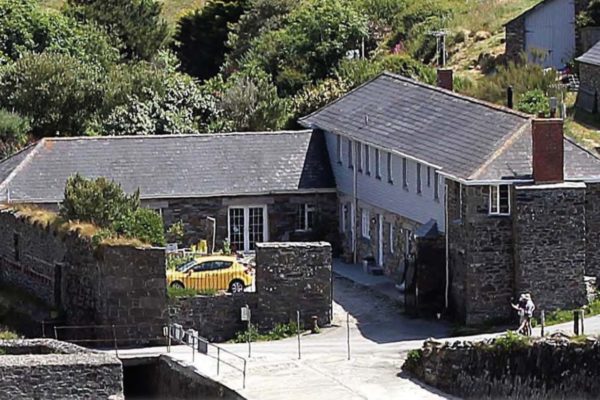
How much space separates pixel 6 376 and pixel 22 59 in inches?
1232

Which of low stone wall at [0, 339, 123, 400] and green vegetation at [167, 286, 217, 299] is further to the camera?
green vegetation at [167, 286, 217, 299]

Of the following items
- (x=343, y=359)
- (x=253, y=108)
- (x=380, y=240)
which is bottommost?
(x=343, y=359)

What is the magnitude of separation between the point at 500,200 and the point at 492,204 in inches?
8.6

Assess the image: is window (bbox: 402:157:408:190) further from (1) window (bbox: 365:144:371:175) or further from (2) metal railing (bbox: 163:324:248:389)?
(2) metal railing (bbox: 163:324:248:389)

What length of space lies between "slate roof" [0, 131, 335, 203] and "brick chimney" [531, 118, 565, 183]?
41.8 ft

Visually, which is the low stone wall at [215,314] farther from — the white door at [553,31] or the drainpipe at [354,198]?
the white door at [553,31]

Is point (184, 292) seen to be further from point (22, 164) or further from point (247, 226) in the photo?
point (22, 164)

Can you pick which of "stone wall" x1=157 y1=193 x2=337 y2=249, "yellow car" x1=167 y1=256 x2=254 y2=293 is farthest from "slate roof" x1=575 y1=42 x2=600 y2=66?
"yellow car" x1=167 y1=256 x2=254 y2=293

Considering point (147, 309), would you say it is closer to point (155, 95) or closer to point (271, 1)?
point (155, 95)

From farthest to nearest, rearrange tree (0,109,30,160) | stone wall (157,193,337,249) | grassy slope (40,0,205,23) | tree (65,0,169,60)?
grassy slope (40,0,205,23), tree (65,0,169,60), tree (0,109,30,160), stone wall (157,193,337,249)

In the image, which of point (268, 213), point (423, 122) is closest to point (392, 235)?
point (423, 122)

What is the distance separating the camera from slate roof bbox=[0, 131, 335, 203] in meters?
62.6

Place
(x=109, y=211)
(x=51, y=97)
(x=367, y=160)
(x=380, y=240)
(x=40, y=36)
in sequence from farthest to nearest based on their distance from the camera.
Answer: (x=40, y=36) → (x=51, y=97) → (x=367, y=160) → (x=380, y=240) → (x=109, y=211)

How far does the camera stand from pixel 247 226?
63.7 meters
